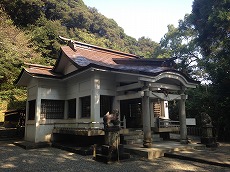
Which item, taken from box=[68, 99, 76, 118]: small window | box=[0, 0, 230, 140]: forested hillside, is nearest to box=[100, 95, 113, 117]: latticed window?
box=[68, 99, 76, 118]: small window

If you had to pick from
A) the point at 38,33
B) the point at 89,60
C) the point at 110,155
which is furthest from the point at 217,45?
the point at 38,33

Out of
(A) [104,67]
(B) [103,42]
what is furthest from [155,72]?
(B) [103,42]

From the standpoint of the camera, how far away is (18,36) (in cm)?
2327

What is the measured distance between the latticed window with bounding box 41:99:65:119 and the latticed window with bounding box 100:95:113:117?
155 inches

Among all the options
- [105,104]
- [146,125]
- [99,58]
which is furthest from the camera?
[99,58]

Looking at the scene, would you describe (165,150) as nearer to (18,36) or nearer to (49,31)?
(18,36)

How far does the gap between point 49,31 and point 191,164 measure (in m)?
30.8

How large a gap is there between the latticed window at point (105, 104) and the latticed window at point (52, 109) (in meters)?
3.94

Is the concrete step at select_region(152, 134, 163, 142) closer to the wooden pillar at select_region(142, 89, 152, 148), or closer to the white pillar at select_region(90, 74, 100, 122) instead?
the wooden pillar at select_region(142, 89, 152, 148)

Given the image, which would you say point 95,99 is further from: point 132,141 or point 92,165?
point 92,165

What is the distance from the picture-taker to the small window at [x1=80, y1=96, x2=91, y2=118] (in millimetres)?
12541

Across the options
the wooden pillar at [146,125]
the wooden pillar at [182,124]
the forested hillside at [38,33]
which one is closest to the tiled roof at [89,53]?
the wooden pillar at [146,125]

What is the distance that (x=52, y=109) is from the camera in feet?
47.1

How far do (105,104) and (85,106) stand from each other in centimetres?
136
